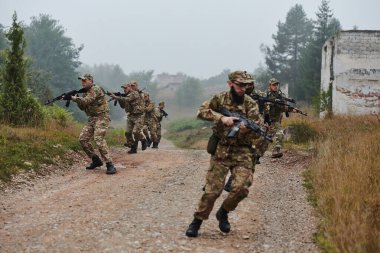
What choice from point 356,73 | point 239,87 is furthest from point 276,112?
point 356,73

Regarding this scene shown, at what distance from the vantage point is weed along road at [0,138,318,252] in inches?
181

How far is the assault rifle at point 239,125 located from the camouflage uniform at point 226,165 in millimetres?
77

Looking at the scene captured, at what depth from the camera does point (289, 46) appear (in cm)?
5769

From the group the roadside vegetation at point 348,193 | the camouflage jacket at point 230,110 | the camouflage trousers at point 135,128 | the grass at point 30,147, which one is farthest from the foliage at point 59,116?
the camouflage jacket at point 230,110

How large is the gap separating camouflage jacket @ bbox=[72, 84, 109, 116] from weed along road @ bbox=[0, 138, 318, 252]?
4.15 ft

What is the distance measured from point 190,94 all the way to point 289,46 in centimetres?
2666

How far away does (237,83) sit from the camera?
4895 mm

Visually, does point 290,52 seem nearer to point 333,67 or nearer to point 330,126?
point 333,67

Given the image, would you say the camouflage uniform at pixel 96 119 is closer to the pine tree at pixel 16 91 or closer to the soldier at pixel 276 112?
the pine tree at pixel 16 91

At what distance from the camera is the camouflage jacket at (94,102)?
902 cm

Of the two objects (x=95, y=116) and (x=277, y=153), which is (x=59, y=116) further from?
(x=277, y=153)

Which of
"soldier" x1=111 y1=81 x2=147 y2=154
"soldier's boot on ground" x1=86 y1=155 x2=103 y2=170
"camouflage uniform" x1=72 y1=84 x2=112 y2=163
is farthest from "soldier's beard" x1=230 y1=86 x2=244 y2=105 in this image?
"soldier" x1=111 y1=81 x2=147 y2=154

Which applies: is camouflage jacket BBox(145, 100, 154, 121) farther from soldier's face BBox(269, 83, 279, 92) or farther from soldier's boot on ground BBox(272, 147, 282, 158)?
soldier's face BBox(269, 83, 279, 92)

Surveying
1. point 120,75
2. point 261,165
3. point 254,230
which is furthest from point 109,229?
point 120,75
